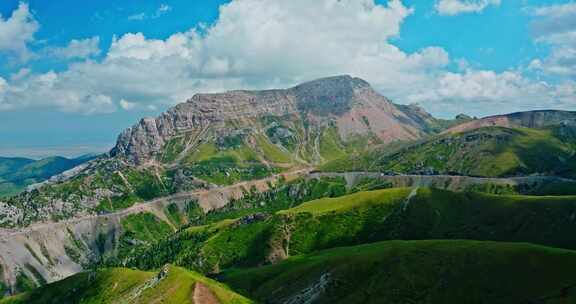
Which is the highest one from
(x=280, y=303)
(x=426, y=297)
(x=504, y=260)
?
(x=504, y=260)

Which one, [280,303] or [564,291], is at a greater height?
[564,291]

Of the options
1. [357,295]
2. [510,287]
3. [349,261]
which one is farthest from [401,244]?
[510,287]

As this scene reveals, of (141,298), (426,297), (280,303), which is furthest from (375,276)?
(141,298)

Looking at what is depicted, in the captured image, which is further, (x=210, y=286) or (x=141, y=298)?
(x=141, y=298)

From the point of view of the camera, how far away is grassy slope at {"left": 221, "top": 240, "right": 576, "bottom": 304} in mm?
145125

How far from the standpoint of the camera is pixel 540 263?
14975 cm

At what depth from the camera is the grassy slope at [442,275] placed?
14512 centimetres

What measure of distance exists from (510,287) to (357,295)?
1940 inches

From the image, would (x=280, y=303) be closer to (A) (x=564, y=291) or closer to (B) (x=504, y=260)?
(B) (x=504, y=260)

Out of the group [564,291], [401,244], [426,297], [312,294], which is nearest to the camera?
[564,291]

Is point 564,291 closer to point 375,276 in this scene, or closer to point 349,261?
point 375,276

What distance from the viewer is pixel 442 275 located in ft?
535

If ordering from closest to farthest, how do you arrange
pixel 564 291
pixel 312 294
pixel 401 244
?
pixel 564 291, pixel 312 294, pixel 401 244

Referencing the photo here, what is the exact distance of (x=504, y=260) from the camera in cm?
15800
